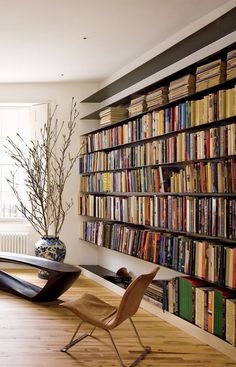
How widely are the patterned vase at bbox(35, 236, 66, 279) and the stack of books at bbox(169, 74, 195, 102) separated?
114 inches

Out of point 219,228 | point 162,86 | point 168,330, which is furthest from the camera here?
point 162,86

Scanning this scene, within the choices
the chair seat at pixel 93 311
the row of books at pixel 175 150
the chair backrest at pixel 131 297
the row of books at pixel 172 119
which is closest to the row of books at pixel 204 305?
the chair backrest at pixel 131 297

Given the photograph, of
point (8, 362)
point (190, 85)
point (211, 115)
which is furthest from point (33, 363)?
point (190, 85)

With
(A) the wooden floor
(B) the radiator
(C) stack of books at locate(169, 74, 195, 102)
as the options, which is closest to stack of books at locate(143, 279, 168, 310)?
(A) the wooden floor

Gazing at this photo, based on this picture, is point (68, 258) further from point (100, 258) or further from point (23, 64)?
point (23, 64)

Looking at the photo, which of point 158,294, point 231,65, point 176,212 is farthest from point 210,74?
point 158,294

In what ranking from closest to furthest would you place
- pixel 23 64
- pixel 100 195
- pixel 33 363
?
pixel 33 363 → pixel 23 64 → pixel 100 195

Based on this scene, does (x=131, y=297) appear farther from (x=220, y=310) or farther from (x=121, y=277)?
(x=121, y=277)

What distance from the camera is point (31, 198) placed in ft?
24.1

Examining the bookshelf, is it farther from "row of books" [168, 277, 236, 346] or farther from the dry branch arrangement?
the dry branch arrangement

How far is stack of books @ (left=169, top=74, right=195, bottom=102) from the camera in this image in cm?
459

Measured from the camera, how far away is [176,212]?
4.75 metres

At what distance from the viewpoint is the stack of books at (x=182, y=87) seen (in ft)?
15.1

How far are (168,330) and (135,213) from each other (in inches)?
62.3
